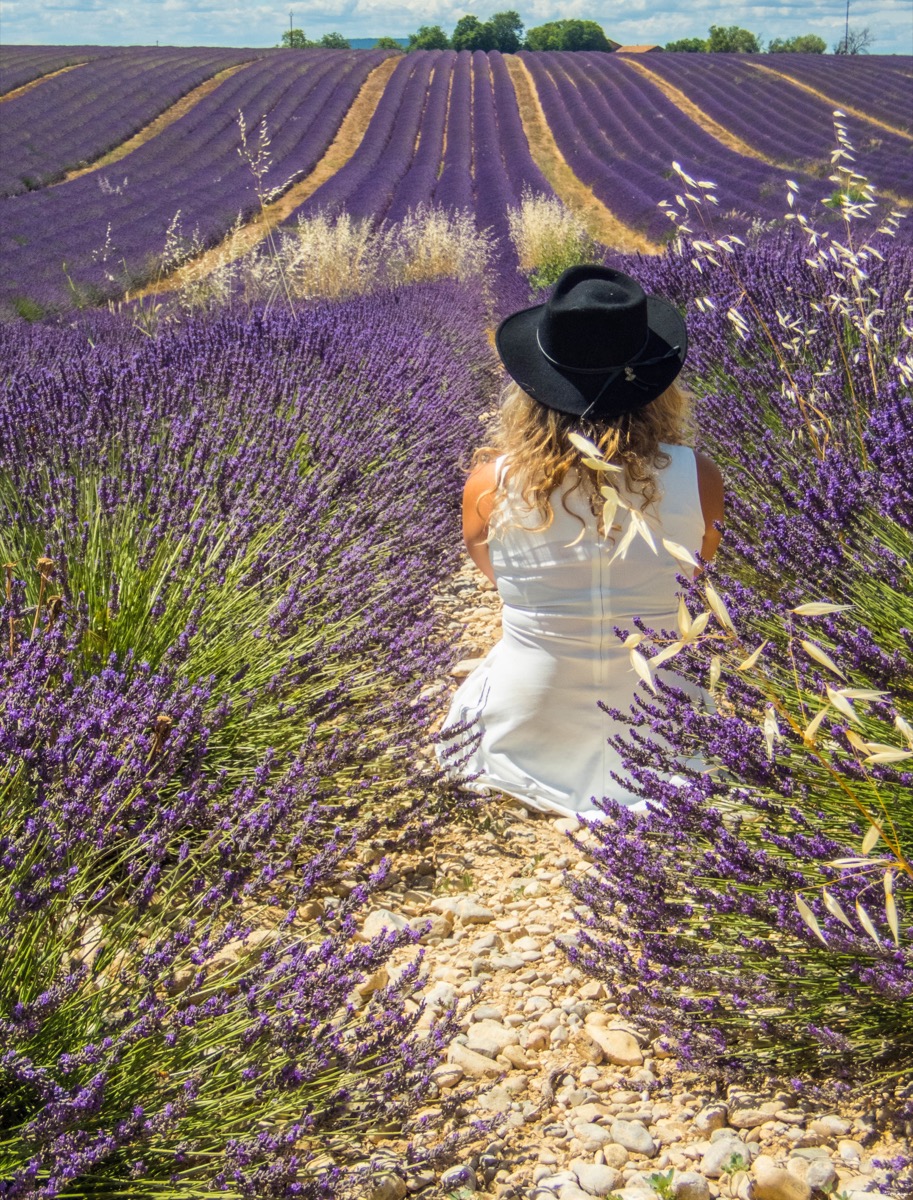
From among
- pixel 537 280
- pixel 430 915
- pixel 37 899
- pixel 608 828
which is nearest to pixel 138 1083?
pixel 37 899

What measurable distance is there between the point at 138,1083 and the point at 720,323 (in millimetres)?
3687

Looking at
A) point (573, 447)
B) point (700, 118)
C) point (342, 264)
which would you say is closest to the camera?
point (573, 447)

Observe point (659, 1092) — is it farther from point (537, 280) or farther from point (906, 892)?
point (537, 280)

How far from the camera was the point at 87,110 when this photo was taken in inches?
872

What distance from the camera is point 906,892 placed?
4.51 ft

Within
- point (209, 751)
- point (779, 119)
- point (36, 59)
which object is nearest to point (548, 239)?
point (209, 751)

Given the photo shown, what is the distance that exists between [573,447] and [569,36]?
60667 millimetres

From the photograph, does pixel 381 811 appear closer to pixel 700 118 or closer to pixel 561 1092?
pixel 561 1092

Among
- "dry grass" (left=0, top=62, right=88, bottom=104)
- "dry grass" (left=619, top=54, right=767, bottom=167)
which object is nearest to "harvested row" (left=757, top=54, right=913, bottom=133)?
"dry grass" (left=619, top=54, right=767, bottom=167)

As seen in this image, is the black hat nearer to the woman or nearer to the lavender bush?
the woman

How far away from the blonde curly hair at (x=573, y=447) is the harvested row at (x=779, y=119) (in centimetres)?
1389

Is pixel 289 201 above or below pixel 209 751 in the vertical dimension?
above

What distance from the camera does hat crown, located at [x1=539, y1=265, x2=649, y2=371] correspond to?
191cm

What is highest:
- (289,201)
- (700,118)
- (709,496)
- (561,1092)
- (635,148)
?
(700,118)
